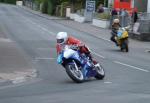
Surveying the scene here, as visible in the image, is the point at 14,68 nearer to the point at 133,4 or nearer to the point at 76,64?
the point at 76,64

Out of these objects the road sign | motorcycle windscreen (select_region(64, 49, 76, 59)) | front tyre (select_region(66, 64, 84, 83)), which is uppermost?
motorcycle windscreen (select_region(64, 49, 76, 59))

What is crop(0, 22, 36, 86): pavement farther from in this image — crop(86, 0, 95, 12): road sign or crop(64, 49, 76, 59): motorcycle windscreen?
crop(86, 0, 95, 12): road sign

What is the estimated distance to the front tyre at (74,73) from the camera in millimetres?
16469

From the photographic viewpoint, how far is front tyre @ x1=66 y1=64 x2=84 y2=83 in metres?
Result: 16.5

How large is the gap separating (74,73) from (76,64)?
339 millimetres

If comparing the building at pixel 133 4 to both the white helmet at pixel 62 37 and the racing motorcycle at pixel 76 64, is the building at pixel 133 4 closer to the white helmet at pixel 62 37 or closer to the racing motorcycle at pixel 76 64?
the racing motorcycle at pixel 76 64

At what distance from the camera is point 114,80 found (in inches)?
666

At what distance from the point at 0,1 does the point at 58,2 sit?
67321 millimetres

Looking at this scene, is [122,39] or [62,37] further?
[122,39]

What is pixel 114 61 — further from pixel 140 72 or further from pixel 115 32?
pixel 115 32

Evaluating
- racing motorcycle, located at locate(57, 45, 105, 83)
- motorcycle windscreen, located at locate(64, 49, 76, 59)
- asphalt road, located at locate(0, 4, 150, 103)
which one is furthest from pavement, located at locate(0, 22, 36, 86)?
motorcycle windscreen, located at locate(64, 49, 76, 59)

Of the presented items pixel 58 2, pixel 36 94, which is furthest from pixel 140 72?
pixel 58 2

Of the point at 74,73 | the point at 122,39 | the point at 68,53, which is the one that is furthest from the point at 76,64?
the point at 122,39

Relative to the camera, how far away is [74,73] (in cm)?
1658
